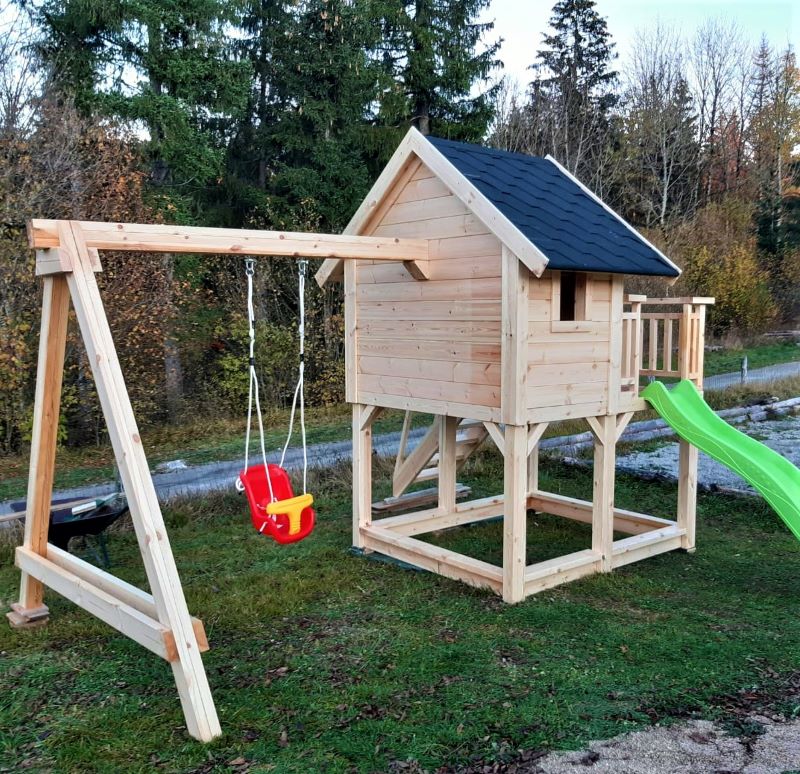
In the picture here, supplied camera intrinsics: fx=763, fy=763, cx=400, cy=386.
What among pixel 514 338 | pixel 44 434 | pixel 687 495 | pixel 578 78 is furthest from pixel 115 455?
pixel 578 78

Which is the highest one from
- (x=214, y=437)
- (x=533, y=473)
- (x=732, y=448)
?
(x=732, y=448)

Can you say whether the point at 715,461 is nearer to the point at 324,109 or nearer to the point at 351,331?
the point at 351,331

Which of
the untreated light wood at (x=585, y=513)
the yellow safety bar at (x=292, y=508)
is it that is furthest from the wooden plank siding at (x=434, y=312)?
the untreated light wood at (x=585, y=513)

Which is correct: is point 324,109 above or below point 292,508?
above

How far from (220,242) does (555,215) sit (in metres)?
2.86

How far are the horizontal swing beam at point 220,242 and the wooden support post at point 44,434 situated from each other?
543 mm

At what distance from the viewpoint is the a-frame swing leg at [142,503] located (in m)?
3.94

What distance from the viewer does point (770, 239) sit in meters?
29.3

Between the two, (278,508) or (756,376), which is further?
(756,376)

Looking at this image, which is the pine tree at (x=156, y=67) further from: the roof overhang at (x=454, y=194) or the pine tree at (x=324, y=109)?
the roof overhang at (x=454, y=194)

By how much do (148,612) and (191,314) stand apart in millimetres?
11762

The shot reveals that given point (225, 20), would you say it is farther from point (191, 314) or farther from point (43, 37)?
point (191, 314)

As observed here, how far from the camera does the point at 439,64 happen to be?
1981 centimetres

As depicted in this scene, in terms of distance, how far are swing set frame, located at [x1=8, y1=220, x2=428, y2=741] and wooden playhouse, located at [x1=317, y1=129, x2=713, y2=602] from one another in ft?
3.06
